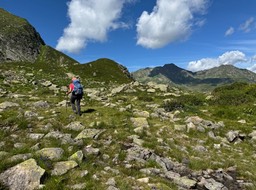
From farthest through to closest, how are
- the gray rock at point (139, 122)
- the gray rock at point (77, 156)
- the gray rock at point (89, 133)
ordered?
the gray rock at point (139, 122) < the gray rock at point (89, 133) < the gray rock at point (77, 156)

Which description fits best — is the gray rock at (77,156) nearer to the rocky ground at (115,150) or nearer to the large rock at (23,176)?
the rocky ground at (115,150)

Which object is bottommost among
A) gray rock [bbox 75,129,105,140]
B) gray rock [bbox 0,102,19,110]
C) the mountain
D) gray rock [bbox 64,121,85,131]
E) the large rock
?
the large rock

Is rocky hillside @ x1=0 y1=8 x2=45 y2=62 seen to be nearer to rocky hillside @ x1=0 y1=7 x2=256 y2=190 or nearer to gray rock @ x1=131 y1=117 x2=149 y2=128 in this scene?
rocky hillside @ x1=0 y1=7 x2=256 y2=190

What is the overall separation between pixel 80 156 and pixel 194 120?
397 inches

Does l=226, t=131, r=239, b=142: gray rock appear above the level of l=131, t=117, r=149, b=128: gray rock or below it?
below

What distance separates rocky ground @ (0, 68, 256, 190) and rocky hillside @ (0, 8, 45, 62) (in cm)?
7992

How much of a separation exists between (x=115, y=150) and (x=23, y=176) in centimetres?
458

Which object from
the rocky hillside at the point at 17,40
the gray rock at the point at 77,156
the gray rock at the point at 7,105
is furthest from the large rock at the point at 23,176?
the rocky hillside at the point at 17,40

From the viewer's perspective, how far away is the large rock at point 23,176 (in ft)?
26.4

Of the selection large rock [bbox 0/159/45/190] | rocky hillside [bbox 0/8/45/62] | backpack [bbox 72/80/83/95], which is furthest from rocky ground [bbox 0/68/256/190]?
rocky hillside [bbox 0/8/45/62]

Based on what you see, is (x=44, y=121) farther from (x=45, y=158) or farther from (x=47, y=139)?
(x=45, y=158)

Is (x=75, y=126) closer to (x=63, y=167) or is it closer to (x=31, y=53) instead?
(x=63, y=167)

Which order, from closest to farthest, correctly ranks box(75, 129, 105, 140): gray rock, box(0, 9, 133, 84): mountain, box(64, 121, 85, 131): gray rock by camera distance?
box(75, 129, 105, 140): gray rock < box(64, 121, 85, 131): gray rock < box(0, 9, 133, 84): mountain

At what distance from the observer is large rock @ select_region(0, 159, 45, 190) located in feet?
26.4
